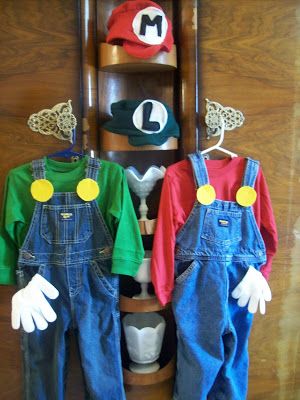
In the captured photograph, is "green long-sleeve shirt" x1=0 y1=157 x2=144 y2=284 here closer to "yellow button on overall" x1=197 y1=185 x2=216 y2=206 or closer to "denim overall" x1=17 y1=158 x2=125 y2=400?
"denim overall" x1=17 y1=158 x2=125 y2=400

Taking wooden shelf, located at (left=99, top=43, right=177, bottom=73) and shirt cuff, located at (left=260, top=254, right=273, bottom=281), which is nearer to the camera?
wooden shelf, located at (left=99, top=43, right=177, bottom=73)

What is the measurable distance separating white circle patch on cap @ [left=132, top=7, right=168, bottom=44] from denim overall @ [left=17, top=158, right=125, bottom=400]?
14.1 inches

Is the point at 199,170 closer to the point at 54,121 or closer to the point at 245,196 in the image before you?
the point at 245,196

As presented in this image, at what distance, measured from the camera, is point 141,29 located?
997mm

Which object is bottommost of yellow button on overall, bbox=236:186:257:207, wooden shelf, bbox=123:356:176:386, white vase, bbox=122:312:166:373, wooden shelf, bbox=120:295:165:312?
wooden shelf, bbox=123:356:176:386

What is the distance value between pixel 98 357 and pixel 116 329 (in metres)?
0.10

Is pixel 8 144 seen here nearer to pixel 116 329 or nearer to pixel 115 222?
pixel 115 222

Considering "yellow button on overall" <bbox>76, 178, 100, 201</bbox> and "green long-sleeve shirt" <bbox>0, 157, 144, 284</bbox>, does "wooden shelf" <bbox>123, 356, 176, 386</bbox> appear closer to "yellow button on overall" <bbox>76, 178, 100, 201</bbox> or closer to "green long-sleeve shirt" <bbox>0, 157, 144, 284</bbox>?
"green long-sleeve shirt" <bbox>0, 157, 144, 284</bbox>

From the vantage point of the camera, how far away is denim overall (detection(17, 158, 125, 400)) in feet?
3.38

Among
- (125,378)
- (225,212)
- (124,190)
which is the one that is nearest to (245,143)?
(225,212)

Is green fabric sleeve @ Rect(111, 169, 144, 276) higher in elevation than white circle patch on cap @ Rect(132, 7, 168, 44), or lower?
lower

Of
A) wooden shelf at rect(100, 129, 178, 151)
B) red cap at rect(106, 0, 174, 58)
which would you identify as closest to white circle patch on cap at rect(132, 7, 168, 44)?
red cap at rect(106, 0, 174, 58)

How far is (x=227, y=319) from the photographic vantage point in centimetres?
107

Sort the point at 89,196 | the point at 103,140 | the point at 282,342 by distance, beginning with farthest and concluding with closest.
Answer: the point at 282,342 → the point at 103,140 → the point at 89,196
